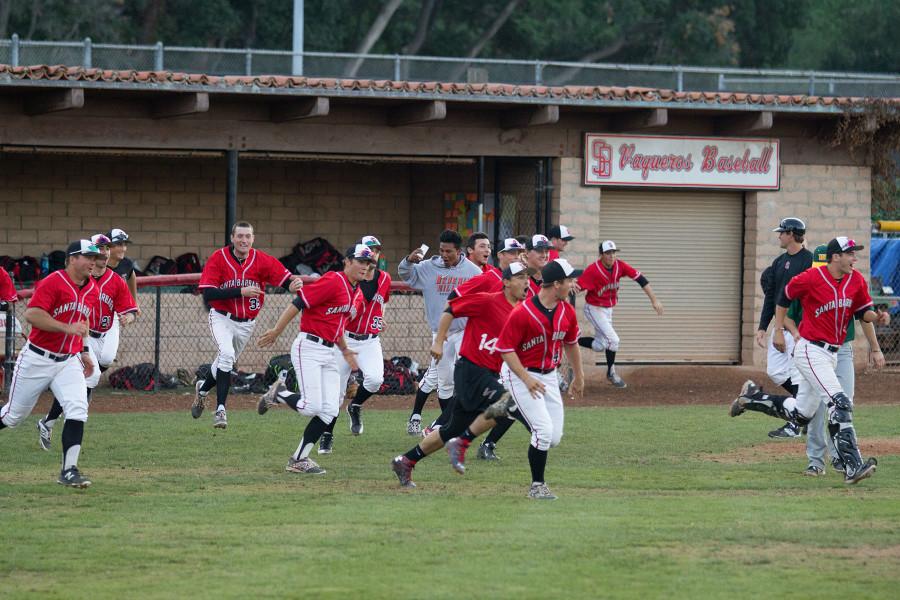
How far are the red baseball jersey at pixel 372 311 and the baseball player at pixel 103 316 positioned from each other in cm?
207

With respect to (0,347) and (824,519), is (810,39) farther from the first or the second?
(824,519)

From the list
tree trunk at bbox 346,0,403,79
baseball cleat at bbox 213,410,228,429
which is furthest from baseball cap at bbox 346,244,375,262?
tree trunk at bbox 346,0,403,79

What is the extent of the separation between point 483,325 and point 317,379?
4.70 ft

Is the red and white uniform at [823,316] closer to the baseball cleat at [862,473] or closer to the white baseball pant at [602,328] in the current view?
the baseball cleat at [862,473]

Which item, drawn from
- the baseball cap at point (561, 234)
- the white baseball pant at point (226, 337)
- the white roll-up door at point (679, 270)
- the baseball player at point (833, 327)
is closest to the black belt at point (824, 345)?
the baseball player at point (833, 327)

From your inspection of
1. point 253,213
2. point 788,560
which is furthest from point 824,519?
point 253,213

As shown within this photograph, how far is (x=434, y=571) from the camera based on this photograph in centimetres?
733

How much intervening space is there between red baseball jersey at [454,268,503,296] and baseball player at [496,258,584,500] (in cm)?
A: 119

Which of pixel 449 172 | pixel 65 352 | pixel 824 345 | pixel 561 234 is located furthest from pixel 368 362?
pixel 449 172

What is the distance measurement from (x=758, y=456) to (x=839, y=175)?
9784 millimetres

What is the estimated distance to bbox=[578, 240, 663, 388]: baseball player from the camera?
60.3ft

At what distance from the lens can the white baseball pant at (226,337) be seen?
13.3 m

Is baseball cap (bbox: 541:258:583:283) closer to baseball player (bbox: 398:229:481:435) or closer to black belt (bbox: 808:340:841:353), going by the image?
black belt (bbox: 808:340:841:353)

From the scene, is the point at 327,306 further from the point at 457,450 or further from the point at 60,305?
the point at 60,305
